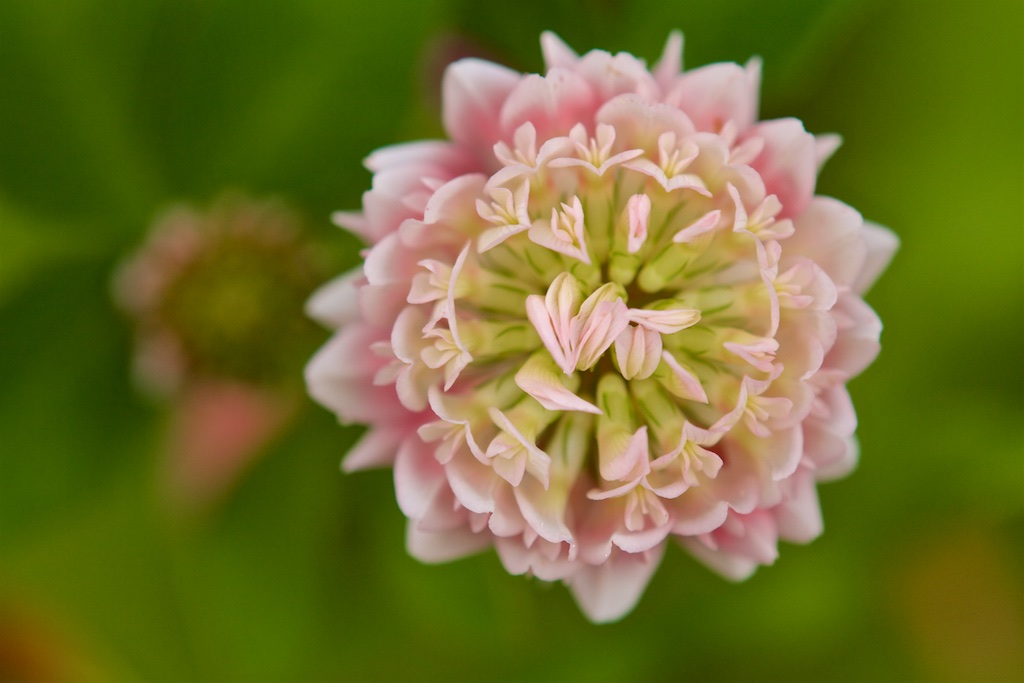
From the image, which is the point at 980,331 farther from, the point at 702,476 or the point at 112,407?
the point at 112,407

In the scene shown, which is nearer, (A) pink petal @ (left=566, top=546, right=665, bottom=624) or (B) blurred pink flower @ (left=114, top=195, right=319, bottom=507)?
(A) pink petal @ (left=566, top=546, right=665, bottom=624)

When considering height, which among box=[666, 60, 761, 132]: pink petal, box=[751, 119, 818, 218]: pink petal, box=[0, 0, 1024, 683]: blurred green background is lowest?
box=[0, 0, 1024, 683]: blurred green background

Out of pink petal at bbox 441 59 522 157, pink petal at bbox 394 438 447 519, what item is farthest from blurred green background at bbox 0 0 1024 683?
pink petal at bbox 394 438 447 519

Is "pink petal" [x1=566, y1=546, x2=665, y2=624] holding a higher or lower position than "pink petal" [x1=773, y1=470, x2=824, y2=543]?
lower

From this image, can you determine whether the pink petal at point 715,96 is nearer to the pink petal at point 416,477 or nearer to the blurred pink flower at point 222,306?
the pink petal at point 416,477

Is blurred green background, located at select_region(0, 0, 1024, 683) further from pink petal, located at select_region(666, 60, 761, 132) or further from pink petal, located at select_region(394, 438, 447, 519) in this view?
pink petal, located at select_region(394, 438, 447, 519)

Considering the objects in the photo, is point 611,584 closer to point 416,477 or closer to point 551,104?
point 416,477

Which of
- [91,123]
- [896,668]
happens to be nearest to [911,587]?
[896,668]
